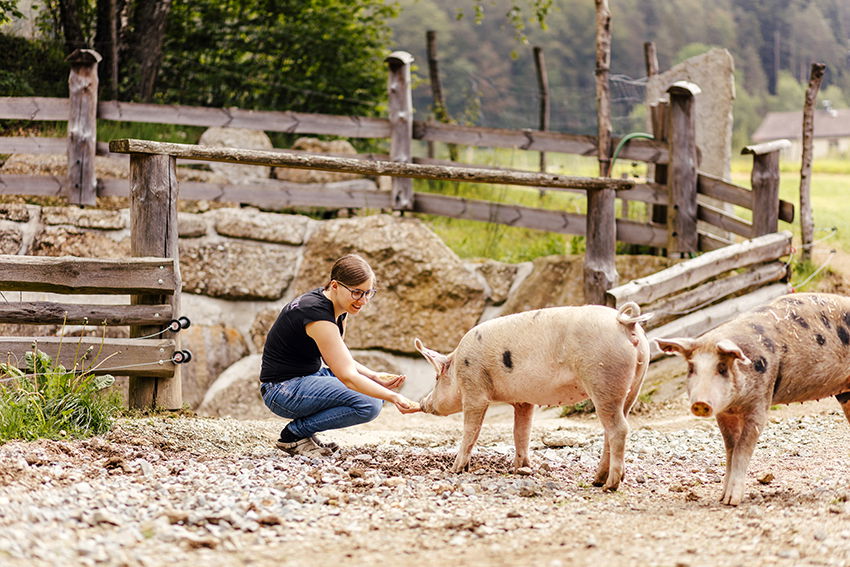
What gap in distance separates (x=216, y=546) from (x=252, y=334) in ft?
19.4

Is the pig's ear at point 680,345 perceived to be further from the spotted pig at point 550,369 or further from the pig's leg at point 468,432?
the pig's leg at point 468,432

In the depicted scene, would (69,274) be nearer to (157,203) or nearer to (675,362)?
(157,203)

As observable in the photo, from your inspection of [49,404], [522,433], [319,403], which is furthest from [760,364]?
[49,404]

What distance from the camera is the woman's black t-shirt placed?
4.91 m

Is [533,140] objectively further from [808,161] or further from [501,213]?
[808,161]

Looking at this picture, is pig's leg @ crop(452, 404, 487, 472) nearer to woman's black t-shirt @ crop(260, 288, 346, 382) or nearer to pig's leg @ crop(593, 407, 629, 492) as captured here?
pig's leg @ crop(593, 407, 629, 492)

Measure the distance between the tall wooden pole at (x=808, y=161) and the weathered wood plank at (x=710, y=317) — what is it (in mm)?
1648

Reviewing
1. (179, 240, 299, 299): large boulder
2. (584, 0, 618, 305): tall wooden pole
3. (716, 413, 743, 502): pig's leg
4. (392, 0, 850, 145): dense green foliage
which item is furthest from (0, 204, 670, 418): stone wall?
(392, 0, 850, 145): dense green foliage

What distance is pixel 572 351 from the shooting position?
444cm

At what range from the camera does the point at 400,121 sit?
1000 cm

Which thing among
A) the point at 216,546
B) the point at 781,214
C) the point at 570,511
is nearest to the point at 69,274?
the point at 216,546

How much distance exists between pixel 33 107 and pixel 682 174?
21.2ft

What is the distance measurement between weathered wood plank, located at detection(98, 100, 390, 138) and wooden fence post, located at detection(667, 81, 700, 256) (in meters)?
3.02

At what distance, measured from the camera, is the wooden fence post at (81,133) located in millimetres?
9344
